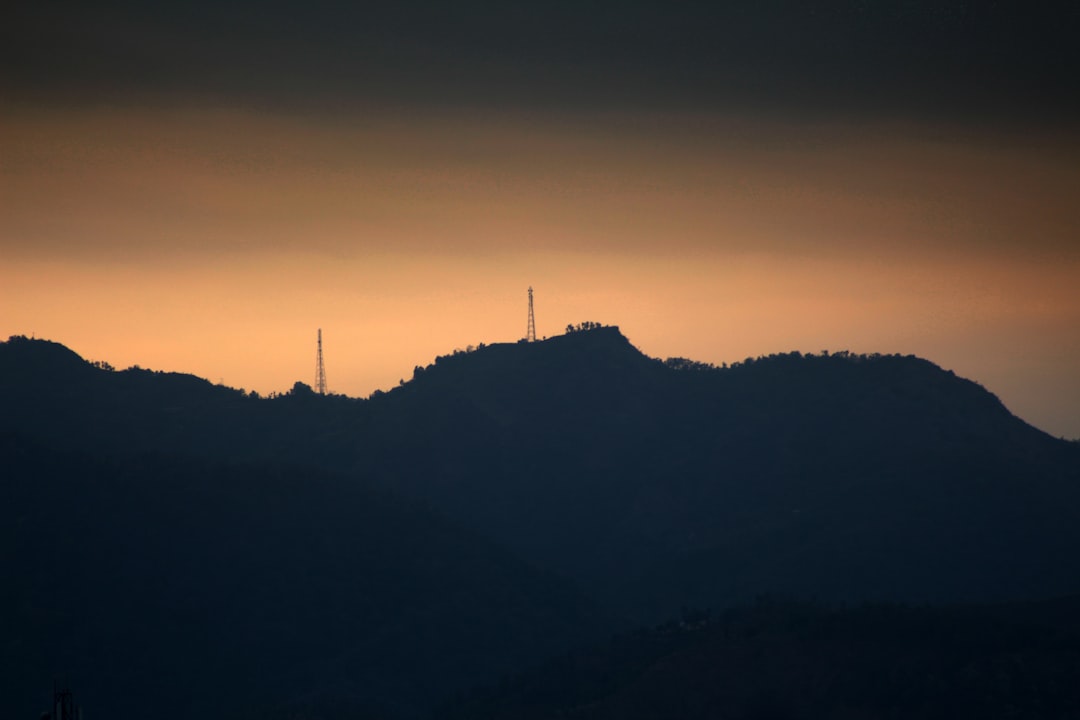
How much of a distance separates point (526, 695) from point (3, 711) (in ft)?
192

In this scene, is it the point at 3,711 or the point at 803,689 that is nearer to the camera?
the point at 803,689

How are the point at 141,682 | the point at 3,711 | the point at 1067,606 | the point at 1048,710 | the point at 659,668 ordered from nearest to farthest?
the point at 1048,710, the point at 659,668, the point at 1067,606, the point at 3,711, the point at 141,682

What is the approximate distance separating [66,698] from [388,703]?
440 feet

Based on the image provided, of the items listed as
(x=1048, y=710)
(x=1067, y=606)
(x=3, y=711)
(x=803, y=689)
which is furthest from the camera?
(x=3, y=711)

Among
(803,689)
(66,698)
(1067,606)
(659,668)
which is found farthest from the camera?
(1067,606)

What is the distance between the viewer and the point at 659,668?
156625mm

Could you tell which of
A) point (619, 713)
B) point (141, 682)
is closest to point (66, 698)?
point (619, 713)

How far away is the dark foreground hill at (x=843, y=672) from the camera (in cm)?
13750

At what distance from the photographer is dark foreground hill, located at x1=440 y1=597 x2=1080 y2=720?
13750 cm

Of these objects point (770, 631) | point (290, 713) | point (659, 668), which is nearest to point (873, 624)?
point (770, 631)

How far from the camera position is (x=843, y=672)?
146375 millimetres

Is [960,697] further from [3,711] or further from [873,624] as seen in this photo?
[3,711]

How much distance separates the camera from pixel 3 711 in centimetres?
18275

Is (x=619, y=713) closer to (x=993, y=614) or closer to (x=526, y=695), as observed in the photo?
(x=526, y=695)
